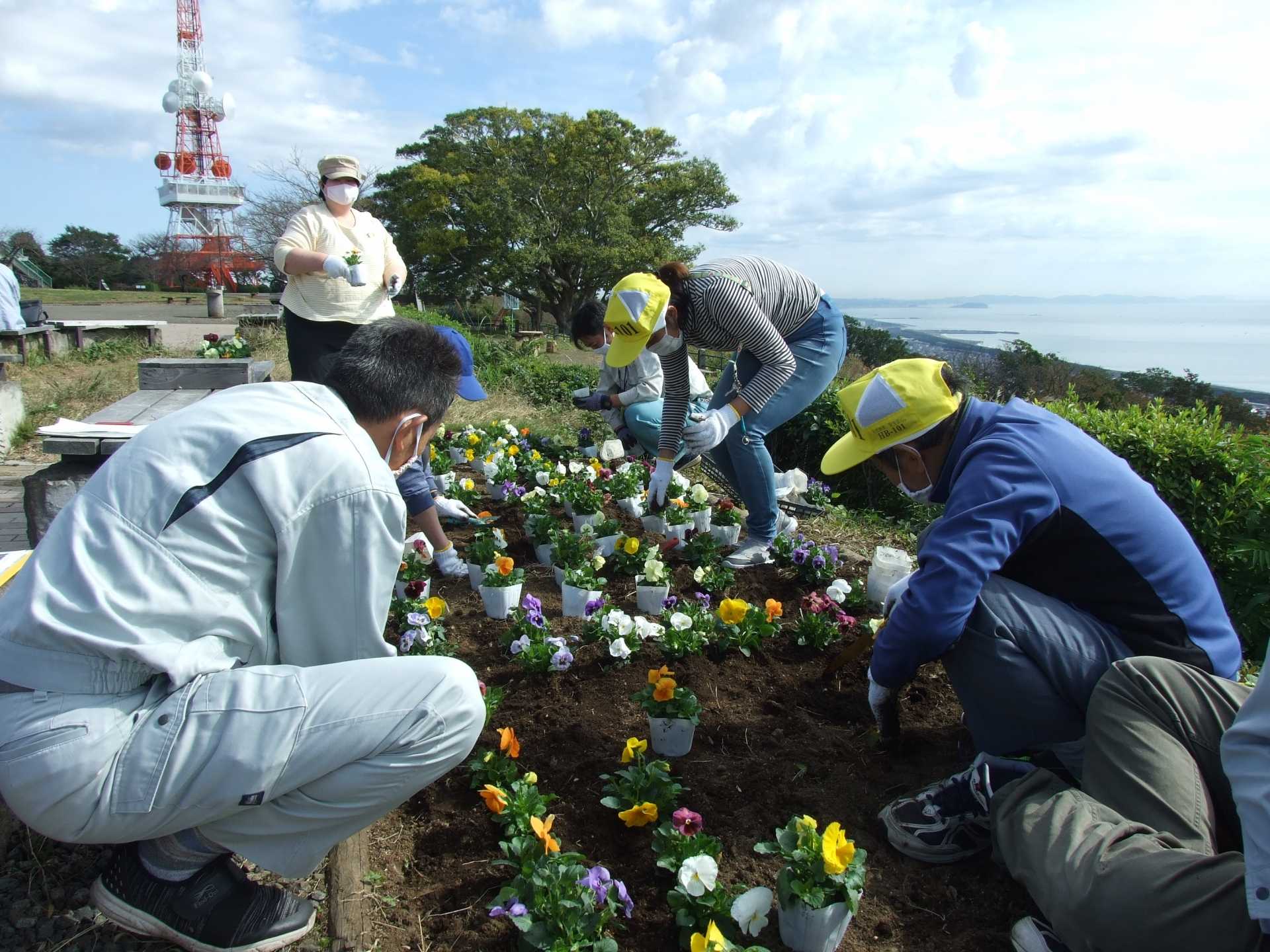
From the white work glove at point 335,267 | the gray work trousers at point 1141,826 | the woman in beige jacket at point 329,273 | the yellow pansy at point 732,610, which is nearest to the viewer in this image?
the gray work trousers at point 1141,826

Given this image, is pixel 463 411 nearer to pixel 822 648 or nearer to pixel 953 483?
pixel 822 648

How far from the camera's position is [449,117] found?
2105 cm

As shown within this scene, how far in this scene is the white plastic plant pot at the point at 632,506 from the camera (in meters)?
4.33

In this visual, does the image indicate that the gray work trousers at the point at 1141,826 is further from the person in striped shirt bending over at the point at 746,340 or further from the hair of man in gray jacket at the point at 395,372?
the person in striped shirt bending over at the point at 746,340

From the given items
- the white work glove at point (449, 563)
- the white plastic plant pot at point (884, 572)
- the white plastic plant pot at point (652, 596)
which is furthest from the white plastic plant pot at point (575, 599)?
the white plastic plant pot at point (884, 572)

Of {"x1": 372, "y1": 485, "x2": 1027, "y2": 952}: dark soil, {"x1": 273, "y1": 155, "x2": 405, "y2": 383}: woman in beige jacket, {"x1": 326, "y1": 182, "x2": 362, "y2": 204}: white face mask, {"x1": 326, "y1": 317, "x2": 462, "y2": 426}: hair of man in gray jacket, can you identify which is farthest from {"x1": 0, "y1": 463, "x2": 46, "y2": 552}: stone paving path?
{"x1": 326, "y1": 317, "x2": 462, "y2": 426}: hair of man in gray jacket

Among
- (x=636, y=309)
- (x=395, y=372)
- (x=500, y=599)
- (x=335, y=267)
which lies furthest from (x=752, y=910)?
(x=335, y=267)

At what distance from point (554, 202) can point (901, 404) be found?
19.7 m

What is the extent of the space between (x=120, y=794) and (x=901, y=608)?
5.32 ft

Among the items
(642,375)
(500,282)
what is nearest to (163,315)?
(500,282)

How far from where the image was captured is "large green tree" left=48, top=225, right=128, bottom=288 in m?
36.2

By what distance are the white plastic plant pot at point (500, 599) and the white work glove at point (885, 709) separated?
144 cm

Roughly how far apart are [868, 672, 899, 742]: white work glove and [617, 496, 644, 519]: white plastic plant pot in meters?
2.20

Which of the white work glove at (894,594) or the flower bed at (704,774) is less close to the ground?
the white work glove at (894,594)
